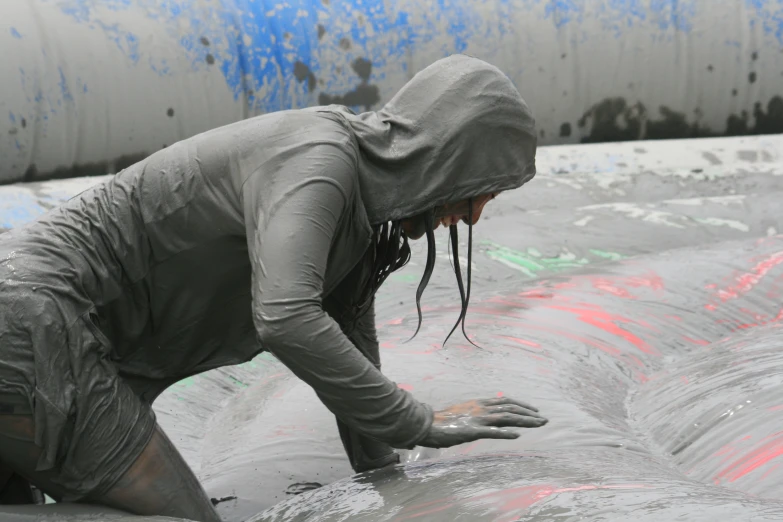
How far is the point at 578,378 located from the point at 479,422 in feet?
2.73

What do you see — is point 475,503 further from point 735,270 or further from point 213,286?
point 735,270

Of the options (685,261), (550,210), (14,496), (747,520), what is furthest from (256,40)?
(747,520)

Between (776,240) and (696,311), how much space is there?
0.54 meters

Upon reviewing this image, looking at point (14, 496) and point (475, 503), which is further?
point (14, 496)

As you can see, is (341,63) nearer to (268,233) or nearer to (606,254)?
(606,254)

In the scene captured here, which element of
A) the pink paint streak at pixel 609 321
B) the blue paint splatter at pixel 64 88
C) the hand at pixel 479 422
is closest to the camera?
the hand at pixel 479 422

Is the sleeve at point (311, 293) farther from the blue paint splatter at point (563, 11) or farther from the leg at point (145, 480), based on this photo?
the blue paint splatter at point (563, 11)

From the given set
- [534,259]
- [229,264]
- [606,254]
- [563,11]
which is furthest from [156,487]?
[563,11]

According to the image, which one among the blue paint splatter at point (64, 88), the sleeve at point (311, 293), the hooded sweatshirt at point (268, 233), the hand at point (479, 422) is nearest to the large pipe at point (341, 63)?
the blue paint splatter at point (64, 88)

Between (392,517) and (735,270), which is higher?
(392,517)

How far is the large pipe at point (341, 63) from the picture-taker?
10.8 feet

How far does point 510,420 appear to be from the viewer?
4.99ft

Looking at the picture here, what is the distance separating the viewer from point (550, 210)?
3395 millimetres

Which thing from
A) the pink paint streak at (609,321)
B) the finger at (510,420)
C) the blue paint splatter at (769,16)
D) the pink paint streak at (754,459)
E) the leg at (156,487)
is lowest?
the pink paint streak at (609,321)
